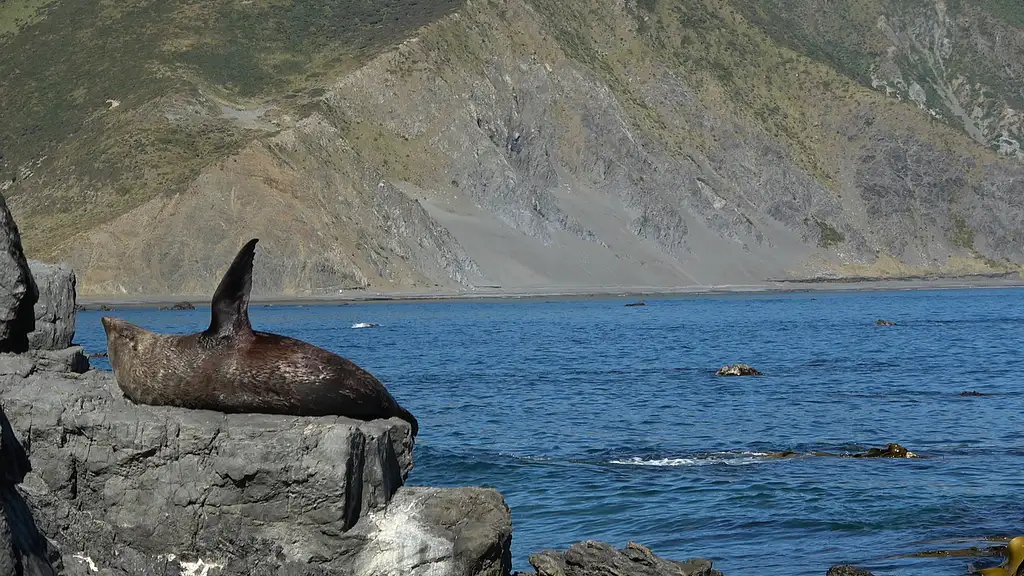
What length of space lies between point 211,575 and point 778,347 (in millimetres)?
50317

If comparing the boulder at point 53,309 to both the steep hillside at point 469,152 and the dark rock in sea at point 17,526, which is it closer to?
the dark rock in sea at point 17,526

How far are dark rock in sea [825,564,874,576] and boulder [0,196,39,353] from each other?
8860mm

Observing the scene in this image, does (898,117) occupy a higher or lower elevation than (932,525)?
higher

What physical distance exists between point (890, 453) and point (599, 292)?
93.0m

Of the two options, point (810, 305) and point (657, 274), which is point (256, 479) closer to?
point (810, 305)

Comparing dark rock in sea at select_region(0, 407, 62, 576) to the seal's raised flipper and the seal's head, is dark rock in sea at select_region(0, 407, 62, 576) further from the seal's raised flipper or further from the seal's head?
the seal's raised flipper

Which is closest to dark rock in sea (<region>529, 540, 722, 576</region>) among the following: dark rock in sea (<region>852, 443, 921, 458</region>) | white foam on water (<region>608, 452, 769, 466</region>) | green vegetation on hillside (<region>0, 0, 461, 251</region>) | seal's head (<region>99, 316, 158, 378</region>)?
seal's head (<region>99, 316, 158, 378</region>)

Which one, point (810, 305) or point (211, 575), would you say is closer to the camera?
point (211, 575)

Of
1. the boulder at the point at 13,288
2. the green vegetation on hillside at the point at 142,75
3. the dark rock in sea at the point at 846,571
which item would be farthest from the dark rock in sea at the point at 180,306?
the boulder at the point at 13,288

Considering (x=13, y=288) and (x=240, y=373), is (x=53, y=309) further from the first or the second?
(x=240, y=373)

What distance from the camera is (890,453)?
24641 millimetres

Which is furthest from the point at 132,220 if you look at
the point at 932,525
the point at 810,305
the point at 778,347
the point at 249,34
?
the point at 932,525

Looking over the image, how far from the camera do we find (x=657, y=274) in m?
127

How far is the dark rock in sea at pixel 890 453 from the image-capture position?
80.7 ft
